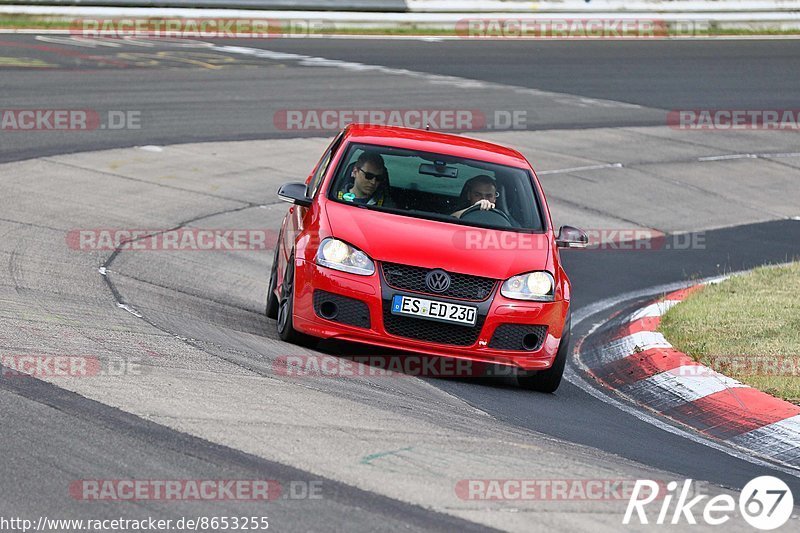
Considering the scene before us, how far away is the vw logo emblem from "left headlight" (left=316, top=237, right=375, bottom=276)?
36cm

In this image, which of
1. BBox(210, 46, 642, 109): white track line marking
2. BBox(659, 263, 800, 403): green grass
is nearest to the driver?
BBox(659, 263, 800, 403): green grass

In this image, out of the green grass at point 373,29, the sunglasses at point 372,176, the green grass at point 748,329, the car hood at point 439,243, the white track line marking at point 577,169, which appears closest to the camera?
the car hood at point 439,243

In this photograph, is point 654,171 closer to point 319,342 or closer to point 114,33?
point 319,342

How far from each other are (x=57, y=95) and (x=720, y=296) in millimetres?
11495

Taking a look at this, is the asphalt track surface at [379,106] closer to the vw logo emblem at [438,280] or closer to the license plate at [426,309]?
the license plate at [426,309]

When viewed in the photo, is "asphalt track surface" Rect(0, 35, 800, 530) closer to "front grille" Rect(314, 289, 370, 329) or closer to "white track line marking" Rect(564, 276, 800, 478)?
"white track line marking" Rect(564, 276, 800, 478)

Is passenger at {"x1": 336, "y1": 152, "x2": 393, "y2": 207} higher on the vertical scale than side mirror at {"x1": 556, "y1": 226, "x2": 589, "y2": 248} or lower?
higher

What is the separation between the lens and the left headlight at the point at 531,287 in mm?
8422

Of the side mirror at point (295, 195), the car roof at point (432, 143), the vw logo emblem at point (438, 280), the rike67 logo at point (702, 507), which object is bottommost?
the rike67 logo at point (702, 507)

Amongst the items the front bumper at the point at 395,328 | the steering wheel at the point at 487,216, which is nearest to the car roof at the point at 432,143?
the steering wheel at the point at 487,216

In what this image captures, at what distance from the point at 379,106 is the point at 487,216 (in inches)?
455

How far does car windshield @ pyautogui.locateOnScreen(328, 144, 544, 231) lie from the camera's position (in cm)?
920

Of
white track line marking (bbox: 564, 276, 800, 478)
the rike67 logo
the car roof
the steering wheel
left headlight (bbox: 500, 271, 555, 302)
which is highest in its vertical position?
the car roof

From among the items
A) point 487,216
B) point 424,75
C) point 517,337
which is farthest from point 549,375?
point 424,75
